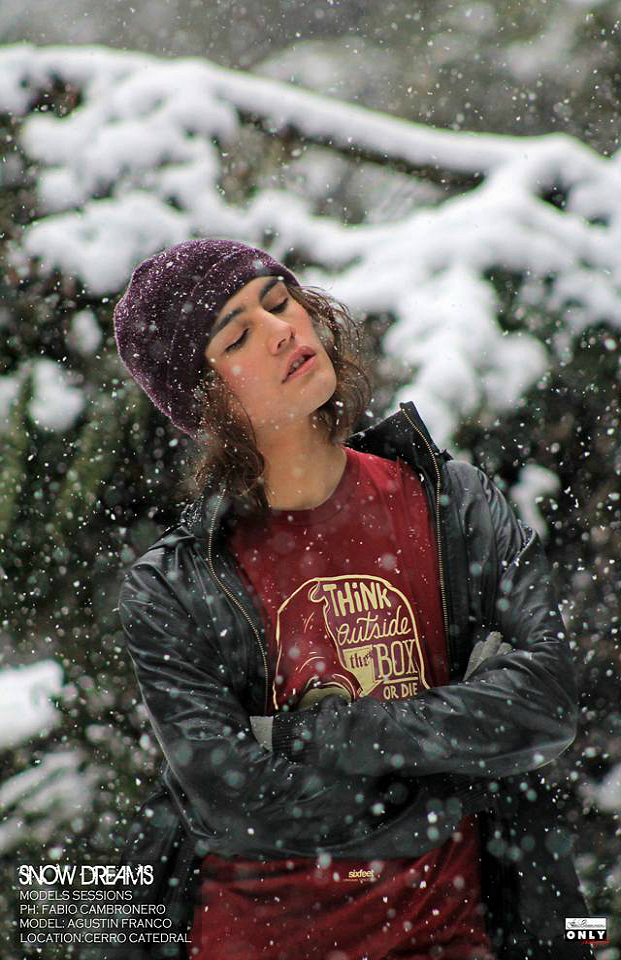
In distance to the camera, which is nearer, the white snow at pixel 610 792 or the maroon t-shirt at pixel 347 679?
the maroon t-shirt at pixel 347 679

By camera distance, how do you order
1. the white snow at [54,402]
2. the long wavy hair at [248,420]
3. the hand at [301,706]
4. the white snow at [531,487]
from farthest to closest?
the white snow at [54,402] < the white snow at [531,487] < the long wavy hair at [248,420] < the hand at [301,706]

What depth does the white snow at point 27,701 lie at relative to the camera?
3254 millimetres

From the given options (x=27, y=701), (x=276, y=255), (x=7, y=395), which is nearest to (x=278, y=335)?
(x=276, y=255)

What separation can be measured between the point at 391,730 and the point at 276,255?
5.88 feet

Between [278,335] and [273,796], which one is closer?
[273,796]

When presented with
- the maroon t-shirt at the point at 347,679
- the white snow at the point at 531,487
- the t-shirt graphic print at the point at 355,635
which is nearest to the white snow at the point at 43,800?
the maroon t-shirt at the point at 347,679

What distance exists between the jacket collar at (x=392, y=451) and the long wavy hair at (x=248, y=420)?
1.6 inches

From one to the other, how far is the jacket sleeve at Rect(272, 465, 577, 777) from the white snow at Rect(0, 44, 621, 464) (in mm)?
895

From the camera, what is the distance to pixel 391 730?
1812 millimetres

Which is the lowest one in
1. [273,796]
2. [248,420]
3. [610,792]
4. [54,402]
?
[610,792]

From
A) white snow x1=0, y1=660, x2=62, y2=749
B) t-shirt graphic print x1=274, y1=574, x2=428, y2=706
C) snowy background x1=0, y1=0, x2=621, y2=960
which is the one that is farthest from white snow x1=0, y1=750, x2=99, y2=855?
t-shirt graphic print x1=274, y1=574, x2=428, y2=706

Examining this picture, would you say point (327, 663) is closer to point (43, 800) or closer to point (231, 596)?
point (231, 596)

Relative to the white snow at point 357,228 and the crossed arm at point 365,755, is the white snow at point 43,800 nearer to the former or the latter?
the white snow at point 357,228

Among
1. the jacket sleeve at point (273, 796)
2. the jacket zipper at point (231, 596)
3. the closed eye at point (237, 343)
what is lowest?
the jacket sleeve at point (273, 796)
